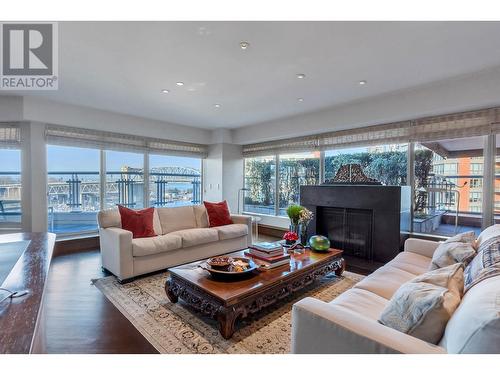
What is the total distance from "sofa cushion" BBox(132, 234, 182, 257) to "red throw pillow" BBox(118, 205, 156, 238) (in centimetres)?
14

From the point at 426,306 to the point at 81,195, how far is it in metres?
5.30

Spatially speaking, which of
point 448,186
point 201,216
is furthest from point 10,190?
point 448,186

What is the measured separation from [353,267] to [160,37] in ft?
11.9

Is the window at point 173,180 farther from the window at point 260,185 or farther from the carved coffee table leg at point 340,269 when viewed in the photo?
the carved coffee table leg at point 340,269

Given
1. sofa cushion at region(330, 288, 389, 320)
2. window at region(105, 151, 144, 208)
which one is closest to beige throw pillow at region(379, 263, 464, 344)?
sofa cushion at region(330, 288, 389, 320)

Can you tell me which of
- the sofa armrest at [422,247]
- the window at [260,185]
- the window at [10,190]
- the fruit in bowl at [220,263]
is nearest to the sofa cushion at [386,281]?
the sofa armrest at [422,247]

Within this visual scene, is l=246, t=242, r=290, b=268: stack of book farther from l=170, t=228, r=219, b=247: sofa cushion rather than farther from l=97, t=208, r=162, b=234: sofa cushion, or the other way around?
l=97, t=208, r=162, b=234: sofa cushion

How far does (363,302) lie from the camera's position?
1.63 metres

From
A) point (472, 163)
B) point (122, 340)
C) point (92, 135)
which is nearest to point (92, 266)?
point (122, 340)

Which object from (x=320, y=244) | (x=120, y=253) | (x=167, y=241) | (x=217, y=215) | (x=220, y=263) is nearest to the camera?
(x=220, y=263)

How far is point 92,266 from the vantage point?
3518 mm

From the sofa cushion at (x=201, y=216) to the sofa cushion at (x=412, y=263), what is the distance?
2.75 meters

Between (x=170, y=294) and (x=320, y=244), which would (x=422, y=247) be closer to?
(x=320, y=244)

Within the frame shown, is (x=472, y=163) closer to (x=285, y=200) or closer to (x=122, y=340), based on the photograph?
(x=285, y=200)
